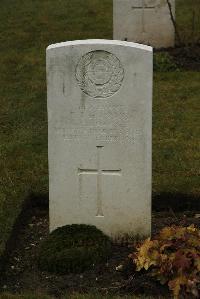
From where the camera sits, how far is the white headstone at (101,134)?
17.5ft

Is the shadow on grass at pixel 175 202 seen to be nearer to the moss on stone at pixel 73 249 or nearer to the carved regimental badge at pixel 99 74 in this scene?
the moss on stone at pixel 73 249

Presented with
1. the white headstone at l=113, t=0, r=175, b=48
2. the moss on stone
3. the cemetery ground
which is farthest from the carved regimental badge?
the white headstone at l=113, t=0, r=175, b=48

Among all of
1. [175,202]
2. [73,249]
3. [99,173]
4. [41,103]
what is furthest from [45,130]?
[73,249]

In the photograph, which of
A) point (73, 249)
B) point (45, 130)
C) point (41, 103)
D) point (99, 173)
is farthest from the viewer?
point (41, 103)

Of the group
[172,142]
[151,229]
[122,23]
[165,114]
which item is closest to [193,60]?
[122,23]

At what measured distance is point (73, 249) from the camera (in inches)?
205

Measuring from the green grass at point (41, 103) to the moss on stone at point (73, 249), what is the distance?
38cm

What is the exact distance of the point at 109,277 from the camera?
5.13m

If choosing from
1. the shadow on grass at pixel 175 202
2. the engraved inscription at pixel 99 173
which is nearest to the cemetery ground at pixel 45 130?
the shadow on grass at pixel 175 202

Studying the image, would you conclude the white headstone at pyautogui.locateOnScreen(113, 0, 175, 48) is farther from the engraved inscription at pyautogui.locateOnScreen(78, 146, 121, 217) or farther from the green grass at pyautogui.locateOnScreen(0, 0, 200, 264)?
the engraved inscription at pyautogui.locateOnScreen(78, 146, 121, 217)

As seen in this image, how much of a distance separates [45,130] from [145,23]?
4.12m

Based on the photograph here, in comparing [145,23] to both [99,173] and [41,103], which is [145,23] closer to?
[41,103]

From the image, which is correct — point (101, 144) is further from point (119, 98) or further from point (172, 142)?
point (172, 142)

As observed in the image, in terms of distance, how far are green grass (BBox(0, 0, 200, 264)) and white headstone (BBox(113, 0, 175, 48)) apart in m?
0.88
